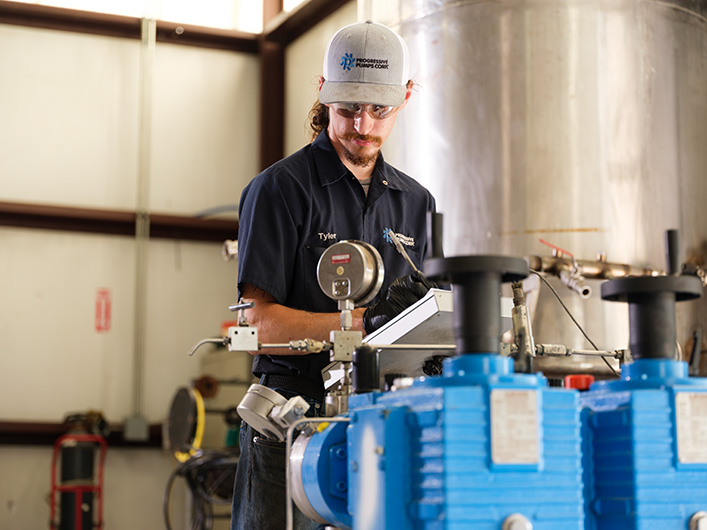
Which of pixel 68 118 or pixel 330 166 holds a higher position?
pixel 68 118

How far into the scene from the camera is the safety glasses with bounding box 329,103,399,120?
2.09m

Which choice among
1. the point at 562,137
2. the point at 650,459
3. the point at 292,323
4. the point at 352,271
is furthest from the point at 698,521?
the point at 562,137

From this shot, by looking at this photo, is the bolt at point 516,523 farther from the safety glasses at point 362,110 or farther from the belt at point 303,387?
the safety glasses at point 362,110

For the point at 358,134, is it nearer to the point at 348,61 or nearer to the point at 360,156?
the point at 360,156

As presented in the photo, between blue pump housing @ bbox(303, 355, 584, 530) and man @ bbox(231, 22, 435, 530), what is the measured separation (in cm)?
81

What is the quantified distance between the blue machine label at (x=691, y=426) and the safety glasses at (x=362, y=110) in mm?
1148

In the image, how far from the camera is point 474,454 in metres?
0.98

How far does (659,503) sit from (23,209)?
6457 millimetres

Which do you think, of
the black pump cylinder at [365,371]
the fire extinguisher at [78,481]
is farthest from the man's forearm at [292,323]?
the fire extinguisher at [78,481]

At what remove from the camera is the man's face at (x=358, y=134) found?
2.14m

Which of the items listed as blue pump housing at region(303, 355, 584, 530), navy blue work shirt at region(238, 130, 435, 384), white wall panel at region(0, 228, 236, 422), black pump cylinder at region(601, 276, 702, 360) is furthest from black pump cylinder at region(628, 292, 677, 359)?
white wall panel at region(0, 228, 236, 422)

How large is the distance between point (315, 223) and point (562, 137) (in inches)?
74.4

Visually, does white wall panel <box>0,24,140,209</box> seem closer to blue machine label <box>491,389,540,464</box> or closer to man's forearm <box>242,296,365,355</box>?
man's forearm <box>242,296,365,355</box>

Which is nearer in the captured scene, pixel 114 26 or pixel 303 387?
pixel 303 387
